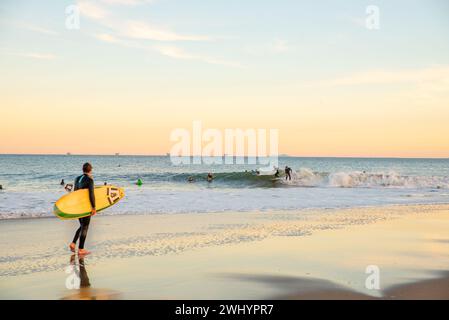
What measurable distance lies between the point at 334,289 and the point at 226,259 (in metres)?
2.88

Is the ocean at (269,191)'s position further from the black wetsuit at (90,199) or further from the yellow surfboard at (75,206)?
the black wetsuit at (90,199)

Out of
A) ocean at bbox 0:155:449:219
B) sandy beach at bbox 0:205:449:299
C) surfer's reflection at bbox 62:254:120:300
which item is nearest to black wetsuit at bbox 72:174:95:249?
sandy beach at bbox 0:205:449:299

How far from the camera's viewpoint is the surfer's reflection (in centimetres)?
744

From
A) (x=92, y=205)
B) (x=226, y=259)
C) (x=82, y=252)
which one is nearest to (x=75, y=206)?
(x=92, y=205)

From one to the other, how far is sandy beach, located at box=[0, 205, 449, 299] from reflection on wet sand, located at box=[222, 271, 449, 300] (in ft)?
0.05

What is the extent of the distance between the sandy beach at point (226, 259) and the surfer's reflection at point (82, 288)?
16 mm

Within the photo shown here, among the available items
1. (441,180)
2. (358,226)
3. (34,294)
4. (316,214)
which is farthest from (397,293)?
(441,180)

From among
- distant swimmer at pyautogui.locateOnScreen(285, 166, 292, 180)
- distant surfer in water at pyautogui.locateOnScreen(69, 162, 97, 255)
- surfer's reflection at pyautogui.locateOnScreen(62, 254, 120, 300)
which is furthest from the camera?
distant swimmer at pyautogui.locateOnScreen(285, 166, 292, 180)

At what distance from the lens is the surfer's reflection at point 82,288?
744cm

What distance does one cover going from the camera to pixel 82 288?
7926 millimetres

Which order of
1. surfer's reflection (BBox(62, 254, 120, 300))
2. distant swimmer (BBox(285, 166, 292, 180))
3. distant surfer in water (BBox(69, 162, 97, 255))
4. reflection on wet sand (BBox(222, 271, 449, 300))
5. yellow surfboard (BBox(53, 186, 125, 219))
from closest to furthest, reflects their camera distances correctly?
surfer's reflection (BBox(62, 254, 120, 300))
reflection on wet sand (BBox(222, 271, 449, 300))
distant surfer in water (BBox(69, 162, 97, 255))
yellow surfboard (BBox(53, 186, 125, 219))
distant swimmer (BBox(285, 166, 292, 180))

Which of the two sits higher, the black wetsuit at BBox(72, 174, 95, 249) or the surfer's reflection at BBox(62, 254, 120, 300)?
the black wetsuit at BBox(72, 174, 95, 249)

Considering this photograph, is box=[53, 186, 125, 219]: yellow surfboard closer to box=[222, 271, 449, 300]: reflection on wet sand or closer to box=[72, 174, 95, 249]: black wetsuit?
box=[72, 174, 95, 249]: black wetsuit

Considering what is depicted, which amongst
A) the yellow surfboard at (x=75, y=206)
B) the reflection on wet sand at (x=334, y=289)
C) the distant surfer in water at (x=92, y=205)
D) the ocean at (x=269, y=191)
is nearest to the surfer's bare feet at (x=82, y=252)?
the distant surfer in water at (x=92, y=205)
